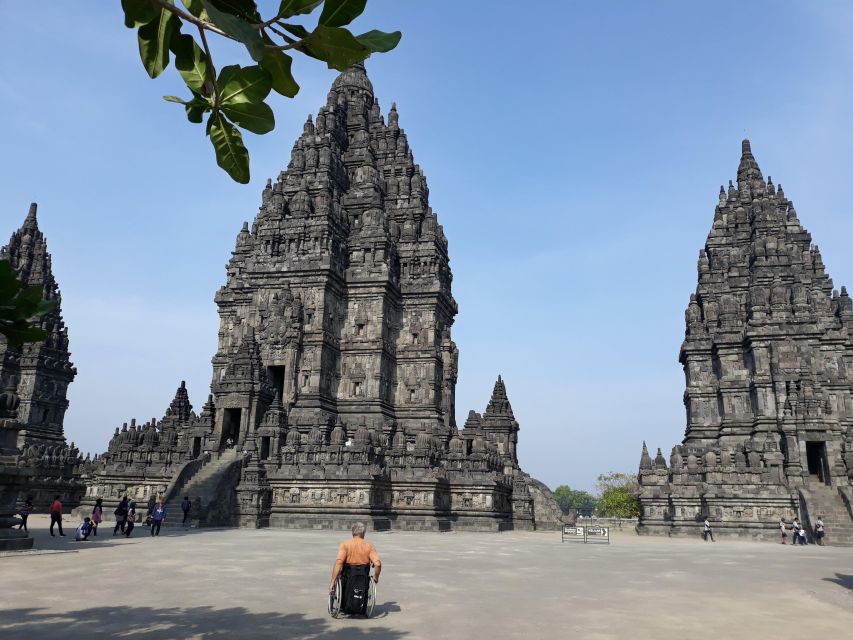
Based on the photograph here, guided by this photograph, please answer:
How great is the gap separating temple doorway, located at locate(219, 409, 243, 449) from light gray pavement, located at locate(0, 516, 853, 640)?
15716mm

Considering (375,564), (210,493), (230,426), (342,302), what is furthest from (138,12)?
(342,302)

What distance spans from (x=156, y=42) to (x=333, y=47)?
2.66 feet

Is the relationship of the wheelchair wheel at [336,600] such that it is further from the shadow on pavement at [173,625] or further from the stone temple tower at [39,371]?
the stone temple tower at [39,371]

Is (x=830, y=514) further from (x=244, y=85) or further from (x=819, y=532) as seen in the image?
(x=244, y=85)

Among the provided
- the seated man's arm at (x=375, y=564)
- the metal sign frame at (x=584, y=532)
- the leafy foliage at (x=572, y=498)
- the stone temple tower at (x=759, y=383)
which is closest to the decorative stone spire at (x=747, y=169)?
the stone temple tower at (x=759, y=383)

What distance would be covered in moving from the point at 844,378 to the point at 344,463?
31.3 meters

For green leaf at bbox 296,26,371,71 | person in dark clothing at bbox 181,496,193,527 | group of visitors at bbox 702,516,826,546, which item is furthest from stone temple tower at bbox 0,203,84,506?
green leaf at bbox 296,26,371,71

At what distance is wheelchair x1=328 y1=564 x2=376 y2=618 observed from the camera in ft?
26.2

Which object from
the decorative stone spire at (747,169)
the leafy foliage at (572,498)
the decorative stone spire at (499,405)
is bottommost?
the leafy foliage at (572,498)

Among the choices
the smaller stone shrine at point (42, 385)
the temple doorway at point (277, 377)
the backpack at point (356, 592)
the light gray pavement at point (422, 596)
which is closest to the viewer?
the light gray pavement at point (422, 596)

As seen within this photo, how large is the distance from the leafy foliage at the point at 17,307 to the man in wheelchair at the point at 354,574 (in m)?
5.41

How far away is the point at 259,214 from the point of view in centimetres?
4288

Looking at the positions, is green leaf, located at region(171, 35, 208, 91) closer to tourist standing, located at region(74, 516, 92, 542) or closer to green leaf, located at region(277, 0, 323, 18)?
green leaf, located at region(277, 0, 323, 18)

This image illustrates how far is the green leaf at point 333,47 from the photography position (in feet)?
8.49
